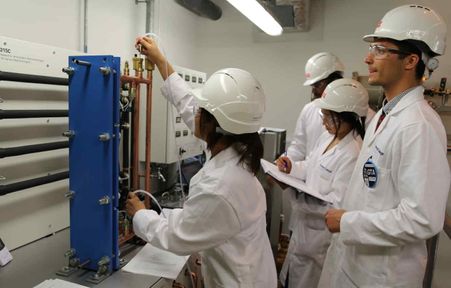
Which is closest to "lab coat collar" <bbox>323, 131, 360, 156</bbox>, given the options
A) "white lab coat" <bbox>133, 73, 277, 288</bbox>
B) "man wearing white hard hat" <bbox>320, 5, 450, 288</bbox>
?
"man wearing white hard hat" <bbox>320, 5, 450, 288</bbox>

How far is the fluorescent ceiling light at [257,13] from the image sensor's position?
2154 mm

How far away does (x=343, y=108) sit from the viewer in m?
1.87

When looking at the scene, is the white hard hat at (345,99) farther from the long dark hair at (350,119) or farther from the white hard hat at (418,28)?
the white hard hat at (418,28)

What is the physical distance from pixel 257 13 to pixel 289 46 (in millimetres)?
1275

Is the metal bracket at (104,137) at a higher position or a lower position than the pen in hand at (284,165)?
higher

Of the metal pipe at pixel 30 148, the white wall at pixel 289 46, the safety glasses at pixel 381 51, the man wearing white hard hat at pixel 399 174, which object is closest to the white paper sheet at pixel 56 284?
the metal pipe at pixel 30 148

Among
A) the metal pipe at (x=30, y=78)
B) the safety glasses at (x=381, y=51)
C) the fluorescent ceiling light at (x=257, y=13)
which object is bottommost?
the metal pipe at (x=30, y=78)

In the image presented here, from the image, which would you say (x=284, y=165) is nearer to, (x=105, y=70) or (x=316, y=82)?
(x=316, y=82)

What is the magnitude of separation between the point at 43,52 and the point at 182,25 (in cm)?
211

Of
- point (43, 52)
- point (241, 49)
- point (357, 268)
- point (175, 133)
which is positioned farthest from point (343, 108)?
A: point (241, 49)

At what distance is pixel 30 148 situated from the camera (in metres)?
1.45

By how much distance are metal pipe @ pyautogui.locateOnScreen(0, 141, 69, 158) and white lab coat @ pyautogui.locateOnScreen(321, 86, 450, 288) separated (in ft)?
4.30

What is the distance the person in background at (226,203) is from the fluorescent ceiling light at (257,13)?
1097 millimetres

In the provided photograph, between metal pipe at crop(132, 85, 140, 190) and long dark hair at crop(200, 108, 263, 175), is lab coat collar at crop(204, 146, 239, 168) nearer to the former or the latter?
long dark hair at crop(200, 108, 263, 175)
